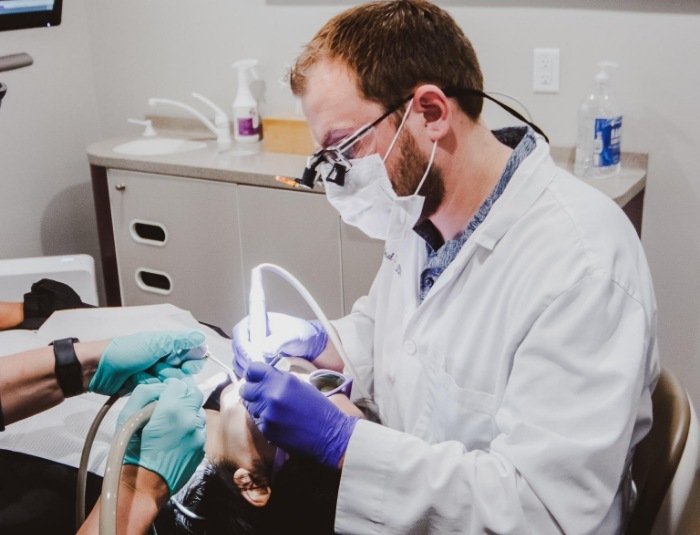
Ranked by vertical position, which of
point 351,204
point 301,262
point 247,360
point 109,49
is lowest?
point 301,262

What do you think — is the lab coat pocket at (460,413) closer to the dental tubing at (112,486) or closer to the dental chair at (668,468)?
the dental chair at (668,468)

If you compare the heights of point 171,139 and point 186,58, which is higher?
point 186,58

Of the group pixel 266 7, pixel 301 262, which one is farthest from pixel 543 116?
pixel 266 7

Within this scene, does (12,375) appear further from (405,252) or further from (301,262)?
(301,262)

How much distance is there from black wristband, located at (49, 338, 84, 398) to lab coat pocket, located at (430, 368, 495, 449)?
2.21ft

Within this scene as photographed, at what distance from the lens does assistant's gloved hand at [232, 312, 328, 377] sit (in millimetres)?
1456

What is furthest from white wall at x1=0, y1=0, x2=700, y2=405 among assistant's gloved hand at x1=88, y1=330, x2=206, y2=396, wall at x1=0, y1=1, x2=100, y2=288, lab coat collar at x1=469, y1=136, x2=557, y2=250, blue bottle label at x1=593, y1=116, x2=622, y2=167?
assistant's gloved hand at x1=88, y1=330, x2=206, y2=396

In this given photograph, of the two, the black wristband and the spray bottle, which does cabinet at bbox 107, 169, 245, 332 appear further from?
the black wristband

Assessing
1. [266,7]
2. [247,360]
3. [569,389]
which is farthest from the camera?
[266,7]

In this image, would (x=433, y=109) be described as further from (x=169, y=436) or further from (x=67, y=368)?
(x=67, y=368)

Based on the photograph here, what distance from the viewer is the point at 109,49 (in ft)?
10.6

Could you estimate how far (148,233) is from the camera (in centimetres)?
291

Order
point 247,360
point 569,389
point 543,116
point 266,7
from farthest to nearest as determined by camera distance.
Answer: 1. point 266,7
2. point 543,116
3. point 247,360
4. point 569,389

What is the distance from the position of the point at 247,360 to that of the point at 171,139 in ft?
5.90
